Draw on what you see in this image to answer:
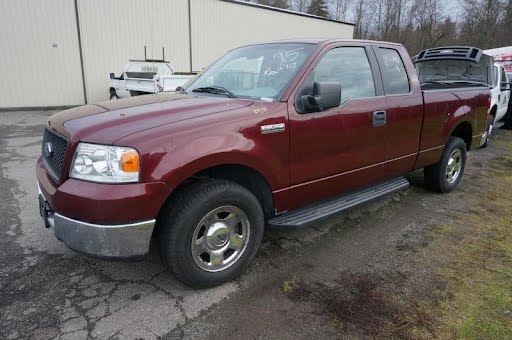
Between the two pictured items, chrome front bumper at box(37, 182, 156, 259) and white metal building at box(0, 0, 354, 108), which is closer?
chrome front bumper at box(37, 182, 156, 259)

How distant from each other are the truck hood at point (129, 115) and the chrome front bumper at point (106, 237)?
1.82ft

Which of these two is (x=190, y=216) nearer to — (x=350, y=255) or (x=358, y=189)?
(x=350, y=255)

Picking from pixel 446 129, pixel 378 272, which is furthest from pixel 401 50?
pixel 378 272

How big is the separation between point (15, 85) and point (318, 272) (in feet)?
50.4

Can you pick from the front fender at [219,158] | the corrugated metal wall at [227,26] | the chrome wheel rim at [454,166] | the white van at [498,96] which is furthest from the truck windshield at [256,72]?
the corrugated metal wall at [227,26]

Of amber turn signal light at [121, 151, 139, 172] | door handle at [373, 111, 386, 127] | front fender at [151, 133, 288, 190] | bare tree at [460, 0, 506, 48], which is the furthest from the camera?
bare tree at [460, 0, 506, 48]

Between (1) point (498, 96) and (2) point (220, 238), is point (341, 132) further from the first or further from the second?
(1) point (498, 96)

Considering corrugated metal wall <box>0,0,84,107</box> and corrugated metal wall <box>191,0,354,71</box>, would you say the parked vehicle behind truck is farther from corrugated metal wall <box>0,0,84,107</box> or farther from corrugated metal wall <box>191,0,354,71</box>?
corrugated metal wall <box>191,0,354,71</box>

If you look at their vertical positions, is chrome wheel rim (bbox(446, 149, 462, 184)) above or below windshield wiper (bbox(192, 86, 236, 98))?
below

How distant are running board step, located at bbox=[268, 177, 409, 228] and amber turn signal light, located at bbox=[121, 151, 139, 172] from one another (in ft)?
4.30

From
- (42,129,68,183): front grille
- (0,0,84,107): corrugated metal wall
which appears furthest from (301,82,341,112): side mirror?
(0,0,84,107): corrugated metal wall

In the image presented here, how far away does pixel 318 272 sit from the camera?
325 cm

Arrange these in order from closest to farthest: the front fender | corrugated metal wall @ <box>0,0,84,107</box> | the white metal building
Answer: the front fender < corrugated metal wall @ <box>0,0,84,107</box> < the white metal building

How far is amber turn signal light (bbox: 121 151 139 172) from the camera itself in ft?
7.88
